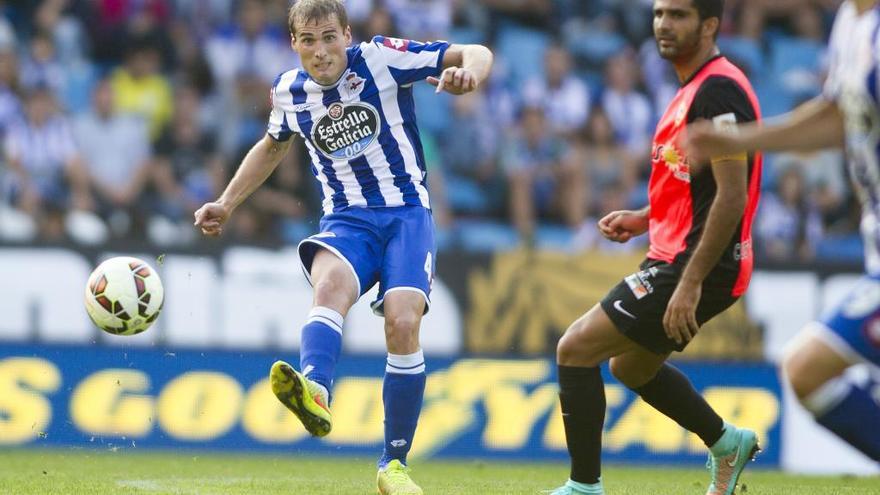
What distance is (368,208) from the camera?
23.6 ft

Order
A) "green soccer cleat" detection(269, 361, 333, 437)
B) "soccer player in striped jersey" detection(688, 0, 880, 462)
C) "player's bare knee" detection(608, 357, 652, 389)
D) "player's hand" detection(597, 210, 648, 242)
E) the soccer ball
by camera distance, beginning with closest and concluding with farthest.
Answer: "soccer player in striped jersey" detection(688, 0, 880, 462) → "green soccer cleat" detection(269, 361, 333, 437) → "player's bare knee" detection(608, 357, 652, 389) → "player's hand" detection(597, 210, 648, 242) → the soccer ball

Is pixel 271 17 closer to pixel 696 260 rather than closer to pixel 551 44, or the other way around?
pixel 551 44

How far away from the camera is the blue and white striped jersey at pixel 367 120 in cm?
720

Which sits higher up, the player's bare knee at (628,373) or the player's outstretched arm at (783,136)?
the player's outstretched arm at (783,136)

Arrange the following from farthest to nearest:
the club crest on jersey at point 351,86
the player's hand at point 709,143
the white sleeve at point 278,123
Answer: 1. the white sleeve at point 278,123
2. the club crest on jersey at point 351,86
3. the player's hand at point 709,143

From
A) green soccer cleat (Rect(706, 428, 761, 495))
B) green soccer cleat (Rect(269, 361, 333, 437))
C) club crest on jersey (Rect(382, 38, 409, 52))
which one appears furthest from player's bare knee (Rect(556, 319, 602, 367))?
club crest on jersey (Rect(382, 38, 409, 52))

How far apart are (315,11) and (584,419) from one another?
2453 mm

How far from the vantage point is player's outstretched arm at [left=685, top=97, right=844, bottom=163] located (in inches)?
186

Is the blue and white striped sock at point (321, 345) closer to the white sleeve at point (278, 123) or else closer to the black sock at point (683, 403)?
the white sleeve at point (278, 123)

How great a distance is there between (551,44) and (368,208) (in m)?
9.67

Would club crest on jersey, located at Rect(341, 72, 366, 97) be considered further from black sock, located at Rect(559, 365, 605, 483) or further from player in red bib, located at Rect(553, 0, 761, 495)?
black sock, located at Rect(559, 365, 605, 483)

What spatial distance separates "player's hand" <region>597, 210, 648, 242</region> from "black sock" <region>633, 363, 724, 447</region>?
71 cm

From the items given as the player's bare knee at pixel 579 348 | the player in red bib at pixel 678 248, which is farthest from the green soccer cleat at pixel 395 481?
the player's bare knee at pixel 579 348

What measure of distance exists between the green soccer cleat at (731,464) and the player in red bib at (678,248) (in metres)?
0.58
